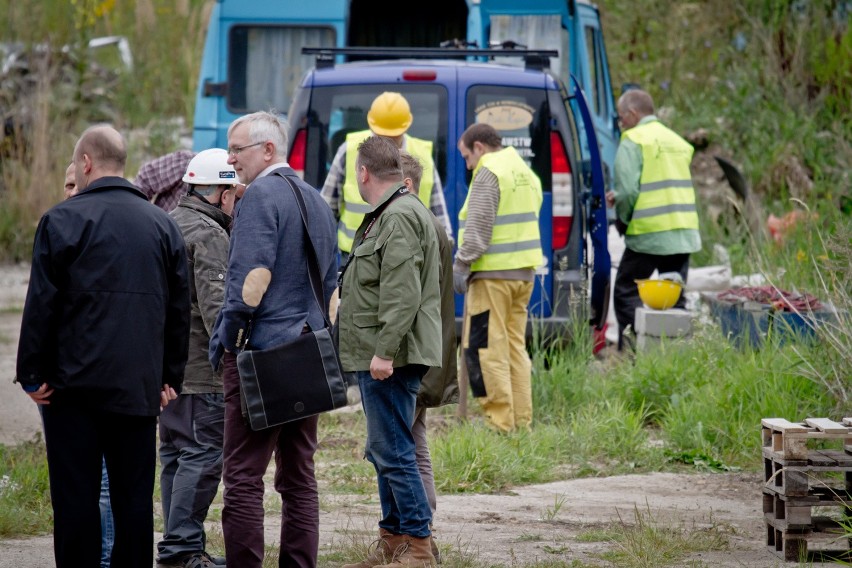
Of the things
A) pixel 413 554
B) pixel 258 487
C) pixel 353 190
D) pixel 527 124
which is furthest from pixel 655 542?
pixel 527 124

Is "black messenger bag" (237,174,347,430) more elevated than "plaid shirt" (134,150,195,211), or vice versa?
"plaid shirt" (134,150,195,211)

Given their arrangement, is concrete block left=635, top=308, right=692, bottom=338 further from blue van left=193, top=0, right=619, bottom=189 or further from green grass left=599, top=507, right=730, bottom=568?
green grass left=599, top=507, right=730, bottom=568

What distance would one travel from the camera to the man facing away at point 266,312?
4516 mm

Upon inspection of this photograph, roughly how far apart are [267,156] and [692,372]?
160 inches

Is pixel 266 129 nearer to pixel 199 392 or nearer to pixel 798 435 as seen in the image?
pixel 199 392

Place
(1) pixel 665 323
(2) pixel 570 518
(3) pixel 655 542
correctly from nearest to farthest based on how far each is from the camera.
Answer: (3) pixel 655 542 < (2) pixel 570 518 < (1) pixel 665 323

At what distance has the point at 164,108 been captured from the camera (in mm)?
17266

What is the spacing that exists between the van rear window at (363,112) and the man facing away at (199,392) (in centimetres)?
294

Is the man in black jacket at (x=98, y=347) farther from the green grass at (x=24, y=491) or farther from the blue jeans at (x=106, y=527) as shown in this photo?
the green grass at (x=24, y=491)

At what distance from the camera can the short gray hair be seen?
469 cm

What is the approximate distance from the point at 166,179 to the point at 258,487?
1638mm

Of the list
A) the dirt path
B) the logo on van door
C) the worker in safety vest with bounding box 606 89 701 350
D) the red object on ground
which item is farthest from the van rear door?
the dirt path

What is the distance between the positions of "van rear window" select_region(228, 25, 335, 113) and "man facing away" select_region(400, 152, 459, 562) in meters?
6.15

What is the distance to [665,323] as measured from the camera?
8.76 meters
